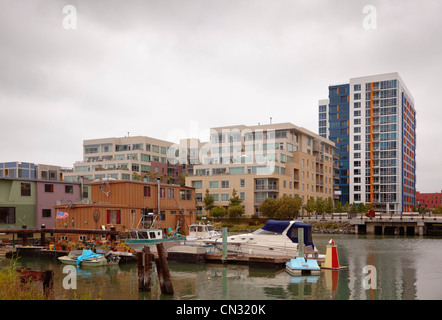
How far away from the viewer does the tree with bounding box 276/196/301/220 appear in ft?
299

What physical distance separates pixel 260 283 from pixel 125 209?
2355 cm

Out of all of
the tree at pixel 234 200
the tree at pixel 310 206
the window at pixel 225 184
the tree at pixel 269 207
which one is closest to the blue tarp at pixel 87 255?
the tree at pixel 269 207

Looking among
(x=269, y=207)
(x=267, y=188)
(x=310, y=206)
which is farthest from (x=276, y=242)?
(x=310, y=206)

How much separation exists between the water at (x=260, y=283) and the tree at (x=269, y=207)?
167ft

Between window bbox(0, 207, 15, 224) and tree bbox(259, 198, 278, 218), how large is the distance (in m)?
51.2

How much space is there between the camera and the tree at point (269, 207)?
91.8 meters

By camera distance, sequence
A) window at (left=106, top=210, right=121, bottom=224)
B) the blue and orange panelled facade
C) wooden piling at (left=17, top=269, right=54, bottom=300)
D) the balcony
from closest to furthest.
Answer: wooden piling at (left=17, top=269, right=54, bottom=300)
window at (left=106, top=210, right=121, bottom=224)
the balcony
the blue and orange panelled facade

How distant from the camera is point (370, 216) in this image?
271 feet

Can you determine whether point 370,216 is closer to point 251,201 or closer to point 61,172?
point 251,201

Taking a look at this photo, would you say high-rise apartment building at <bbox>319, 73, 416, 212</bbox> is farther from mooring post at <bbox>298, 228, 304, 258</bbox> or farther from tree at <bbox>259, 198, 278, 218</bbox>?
mooring post at <bbox>298, 228, 304, 258</bbox>

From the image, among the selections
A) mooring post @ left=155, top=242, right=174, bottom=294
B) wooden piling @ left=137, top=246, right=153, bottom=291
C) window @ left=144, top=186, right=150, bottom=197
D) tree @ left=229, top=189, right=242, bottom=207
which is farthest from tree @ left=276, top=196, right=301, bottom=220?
mooring post @ left=155, top=242, right=174, bottom=294

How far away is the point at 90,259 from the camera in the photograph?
120ft

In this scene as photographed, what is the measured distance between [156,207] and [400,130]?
112707 millimetres
